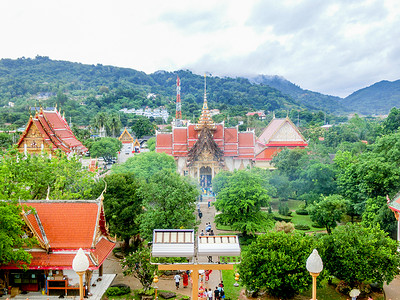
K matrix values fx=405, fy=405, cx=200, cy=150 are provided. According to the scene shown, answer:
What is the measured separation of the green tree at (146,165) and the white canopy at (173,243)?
891 inches

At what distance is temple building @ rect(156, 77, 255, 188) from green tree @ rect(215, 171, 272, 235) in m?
17.8

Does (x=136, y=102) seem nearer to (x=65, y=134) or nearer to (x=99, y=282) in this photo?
(x=65, y=134)

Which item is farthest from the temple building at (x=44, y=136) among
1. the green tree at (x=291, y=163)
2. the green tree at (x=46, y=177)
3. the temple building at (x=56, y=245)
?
the green tree at (x=291, y=163)

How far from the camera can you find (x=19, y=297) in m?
19.5

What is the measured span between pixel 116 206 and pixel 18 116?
96507 millimetres

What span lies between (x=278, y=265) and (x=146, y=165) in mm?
23010

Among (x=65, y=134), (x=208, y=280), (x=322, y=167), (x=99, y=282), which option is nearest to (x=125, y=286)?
(x=99, y=282)

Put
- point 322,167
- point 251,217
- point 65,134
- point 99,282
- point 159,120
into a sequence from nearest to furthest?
point 99,282, point 251,217, point 322,167, point 65,134, point 159,120

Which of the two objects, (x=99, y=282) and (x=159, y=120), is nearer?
(x=99, y=282)

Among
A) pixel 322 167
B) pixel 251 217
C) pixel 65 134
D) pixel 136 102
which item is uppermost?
pixel 136 102

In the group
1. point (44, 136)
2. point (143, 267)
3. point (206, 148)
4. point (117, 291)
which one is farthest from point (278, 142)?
point (117, 291)

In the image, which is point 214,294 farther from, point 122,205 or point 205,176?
point 205,176

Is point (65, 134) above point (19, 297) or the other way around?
above

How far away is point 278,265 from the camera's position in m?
18.9
